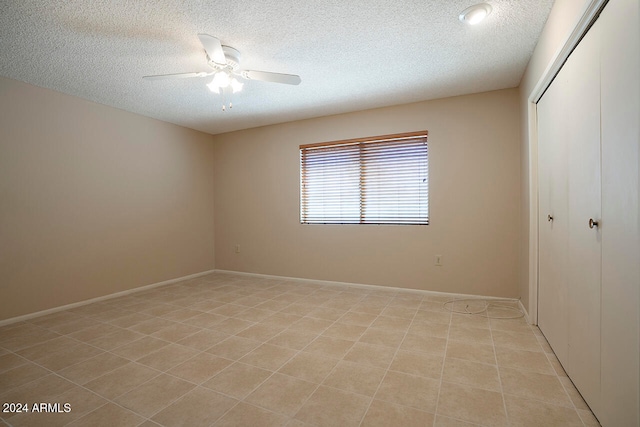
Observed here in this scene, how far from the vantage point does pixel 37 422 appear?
58.3 inches

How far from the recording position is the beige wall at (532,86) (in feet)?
5.54

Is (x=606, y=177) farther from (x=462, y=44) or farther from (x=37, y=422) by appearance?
(x=37, y=422)

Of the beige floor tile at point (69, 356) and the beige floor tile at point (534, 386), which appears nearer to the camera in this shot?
the beige floor tile at point (534, 386)

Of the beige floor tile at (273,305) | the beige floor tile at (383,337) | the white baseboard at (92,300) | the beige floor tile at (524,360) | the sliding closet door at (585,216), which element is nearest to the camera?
the sliding closet door at (585,216)

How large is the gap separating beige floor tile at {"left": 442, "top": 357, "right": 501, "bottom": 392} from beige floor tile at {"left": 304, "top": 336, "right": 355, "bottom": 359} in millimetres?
704

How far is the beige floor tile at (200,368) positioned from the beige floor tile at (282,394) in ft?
1.28

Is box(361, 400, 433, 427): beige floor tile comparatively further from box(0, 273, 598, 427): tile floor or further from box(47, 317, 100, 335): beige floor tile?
box(47, 317, 100, 335): beige floor tile

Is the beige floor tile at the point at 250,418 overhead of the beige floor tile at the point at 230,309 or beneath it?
overhead

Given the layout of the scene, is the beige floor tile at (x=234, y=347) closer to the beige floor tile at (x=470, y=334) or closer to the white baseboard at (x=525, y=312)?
the beige floor tile at (x=470, y=334)

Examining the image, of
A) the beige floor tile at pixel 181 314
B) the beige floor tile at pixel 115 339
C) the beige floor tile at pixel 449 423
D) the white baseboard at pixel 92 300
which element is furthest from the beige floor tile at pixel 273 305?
the beige floor tile at pixel 449 423

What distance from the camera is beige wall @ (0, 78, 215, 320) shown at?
2.90m

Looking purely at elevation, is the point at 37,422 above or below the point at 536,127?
below

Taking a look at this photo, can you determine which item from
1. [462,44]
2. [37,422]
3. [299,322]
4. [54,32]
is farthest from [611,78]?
[54,32]

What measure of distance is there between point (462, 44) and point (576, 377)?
245 cm
